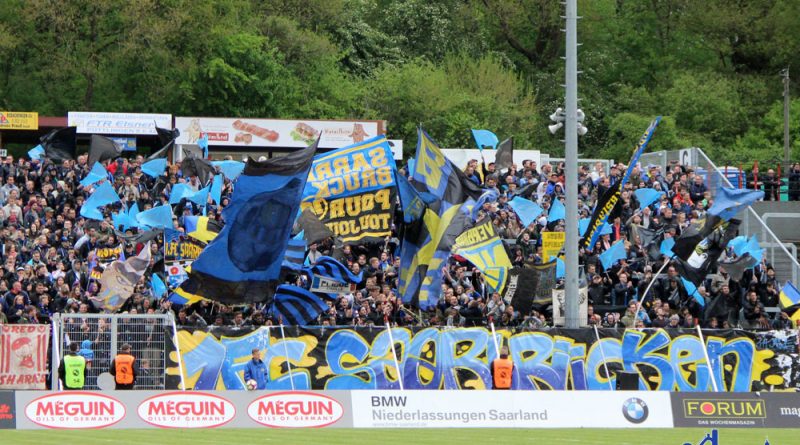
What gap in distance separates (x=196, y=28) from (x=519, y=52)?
23267 mm

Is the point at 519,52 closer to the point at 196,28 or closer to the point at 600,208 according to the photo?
the point at 196,28

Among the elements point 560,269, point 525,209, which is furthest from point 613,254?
point 525,209

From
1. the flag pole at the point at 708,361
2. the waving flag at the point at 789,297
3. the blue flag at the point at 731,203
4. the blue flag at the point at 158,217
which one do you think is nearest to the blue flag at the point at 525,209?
the blue flag at the point at 731,203

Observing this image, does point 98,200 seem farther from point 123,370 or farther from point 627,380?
point 627,380

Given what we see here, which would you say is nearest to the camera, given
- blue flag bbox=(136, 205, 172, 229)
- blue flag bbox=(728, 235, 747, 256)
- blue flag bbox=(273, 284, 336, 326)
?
blue flag bbox=(273, 284, 336, 326)

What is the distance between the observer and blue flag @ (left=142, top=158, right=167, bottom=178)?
1516 inches

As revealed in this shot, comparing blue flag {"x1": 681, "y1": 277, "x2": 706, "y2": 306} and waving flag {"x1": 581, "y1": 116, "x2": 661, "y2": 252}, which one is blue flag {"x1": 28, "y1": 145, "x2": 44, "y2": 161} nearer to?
waving flag {"x1": 581, "y1": 116, "x2": 661, "y2": 252}

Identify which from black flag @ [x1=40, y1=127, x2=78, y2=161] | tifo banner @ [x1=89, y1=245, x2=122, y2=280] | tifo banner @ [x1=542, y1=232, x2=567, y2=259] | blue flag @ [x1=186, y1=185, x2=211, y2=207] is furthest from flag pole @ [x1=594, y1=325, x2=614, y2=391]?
black flag @ [x1=40, y1=127, x2=78, y2=161]

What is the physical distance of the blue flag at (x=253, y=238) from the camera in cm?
3036

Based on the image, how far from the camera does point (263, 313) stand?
32.4 meters

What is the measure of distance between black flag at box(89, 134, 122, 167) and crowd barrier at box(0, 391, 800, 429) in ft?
48.1

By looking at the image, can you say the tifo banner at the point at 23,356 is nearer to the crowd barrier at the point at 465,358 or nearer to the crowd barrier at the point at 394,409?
the crowd barrier at the point at 465,358

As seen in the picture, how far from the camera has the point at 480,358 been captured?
31.1m

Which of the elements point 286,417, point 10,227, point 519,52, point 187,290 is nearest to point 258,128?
point 10,227
